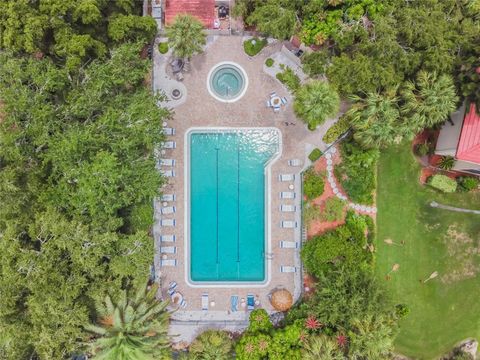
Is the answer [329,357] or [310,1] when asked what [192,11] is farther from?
[329,357]

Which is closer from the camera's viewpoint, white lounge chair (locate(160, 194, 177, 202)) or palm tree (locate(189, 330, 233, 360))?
palm tree (locate(189, 330, 233, 360))

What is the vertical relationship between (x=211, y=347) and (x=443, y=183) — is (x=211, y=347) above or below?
below

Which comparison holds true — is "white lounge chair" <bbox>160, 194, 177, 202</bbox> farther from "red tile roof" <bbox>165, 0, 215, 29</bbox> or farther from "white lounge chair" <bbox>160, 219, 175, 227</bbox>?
"red tile roof" <bbox>165, 0, 215, 29</bbox>

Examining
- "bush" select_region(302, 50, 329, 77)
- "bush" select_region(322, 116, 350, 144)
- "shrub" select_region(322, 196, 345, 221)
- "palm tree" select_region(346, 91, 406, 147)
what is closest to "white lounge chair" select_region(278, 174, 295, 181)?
"shrub" select_region(322, 196, 345, 221)

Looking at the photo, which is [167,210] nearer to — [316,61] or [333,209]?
[333,209]

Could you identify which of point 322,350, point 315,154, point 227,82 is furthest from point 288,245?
point 227,82

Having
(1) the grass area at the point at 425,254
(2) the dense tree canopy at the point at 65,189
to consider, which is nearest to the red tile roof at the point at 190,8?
(2) the dense tree canopy at the point at 65,189
